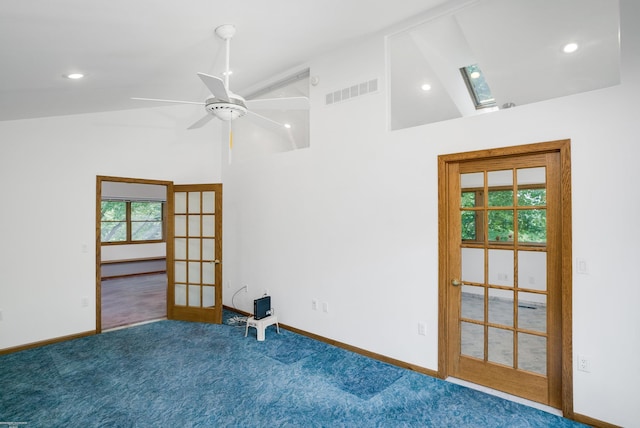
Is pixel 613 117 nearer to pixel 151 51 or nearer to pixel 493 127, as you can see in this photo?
pixel 493 127

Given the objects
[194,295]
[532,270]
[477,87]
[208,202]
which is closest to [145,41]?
[208,202]

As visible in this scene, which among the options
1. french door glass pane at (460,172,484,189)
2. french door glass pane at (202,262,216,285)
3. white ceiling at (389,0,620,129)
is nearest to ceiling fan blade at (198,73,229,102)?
white ceiling at (389,0,620,129)

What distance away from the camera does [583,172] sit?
7.52 ft

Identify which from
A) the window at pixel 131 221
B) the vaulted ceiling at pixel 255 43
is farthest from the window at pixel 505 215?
the window at pixel 131 221

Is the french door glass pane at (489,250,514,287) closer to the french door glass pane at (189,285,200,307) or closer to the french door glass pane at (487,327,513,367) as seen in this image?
the french door glass pane at (487,327,513,367)

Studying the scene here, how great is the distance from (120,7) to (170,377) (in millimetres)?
3044

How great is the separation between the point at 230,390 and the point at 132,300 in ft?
13.6

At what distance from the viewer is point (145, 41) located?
2625 millimetres

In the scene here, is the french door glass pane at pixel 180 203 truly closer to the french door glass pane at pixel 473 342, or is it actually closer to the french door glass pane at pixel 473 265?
the french door glass pane at pixel 473 265

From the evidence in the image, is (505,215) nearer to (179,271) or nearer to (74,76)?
(74,76)

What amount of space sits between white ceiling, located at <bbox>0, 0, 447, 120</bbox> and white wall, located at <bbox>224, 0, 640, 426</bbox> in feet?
1.91

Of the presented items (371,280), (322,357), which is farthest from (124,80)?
(322,357)

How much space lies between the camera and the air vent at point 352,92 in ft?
11.2

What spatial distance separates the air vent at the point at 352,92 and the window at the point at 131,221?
7.27m
